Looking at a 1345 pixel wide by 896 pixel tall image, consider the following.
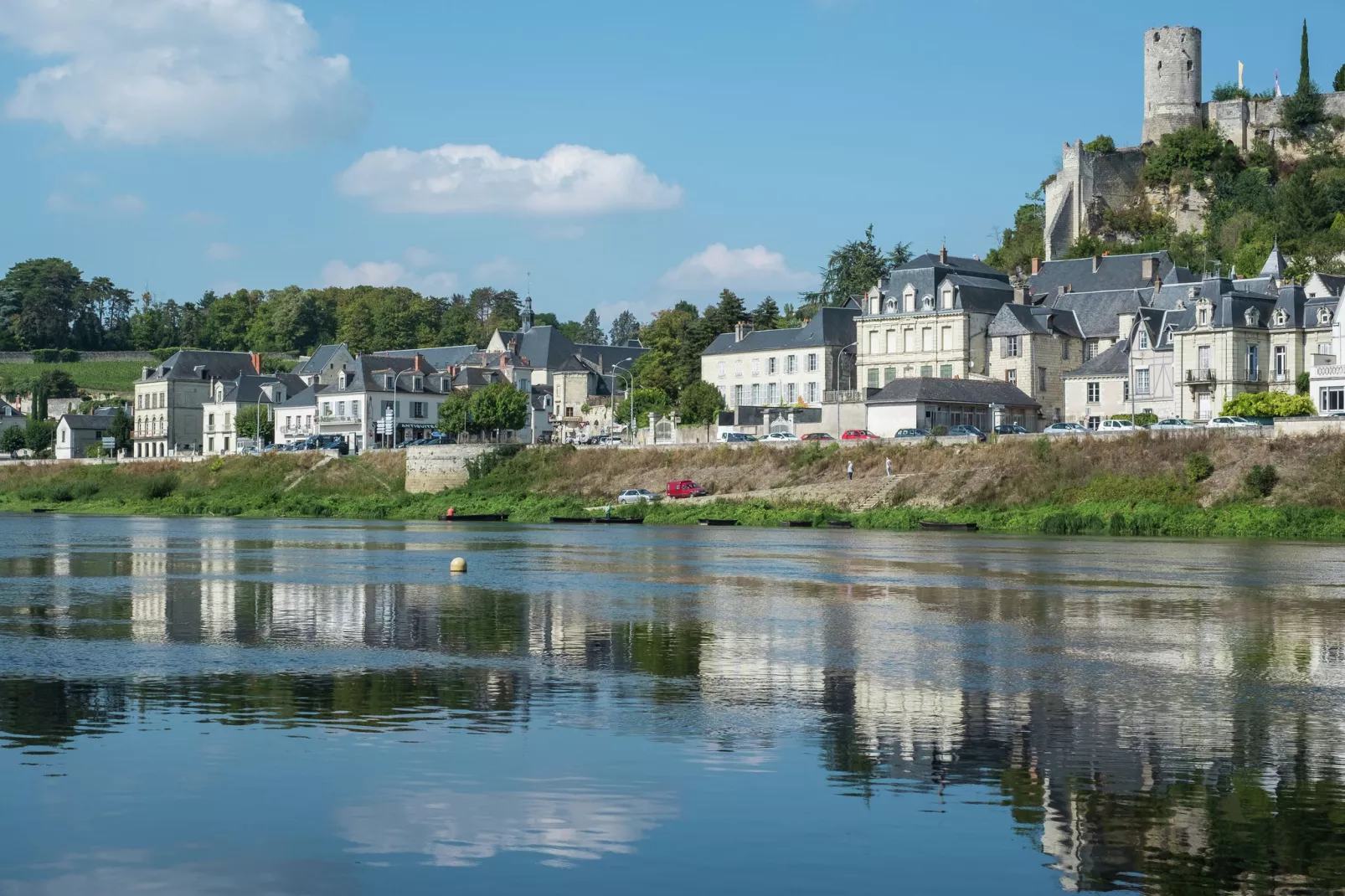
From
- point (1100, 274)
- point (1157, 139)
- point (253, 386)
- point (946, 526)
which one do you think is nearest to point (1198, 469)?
point (946, 526)

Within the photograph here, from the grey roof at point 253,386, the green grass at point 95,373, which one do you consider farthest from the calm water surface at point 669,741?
the green grass at point 95,373

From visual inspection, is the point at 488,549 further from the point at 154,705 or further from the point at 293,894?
the point at 293,894

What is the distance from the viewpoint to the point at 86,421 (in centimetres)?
14088

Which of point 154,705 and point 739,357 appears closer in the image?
point 154,705

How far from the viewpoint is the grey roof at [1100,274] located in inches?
3725

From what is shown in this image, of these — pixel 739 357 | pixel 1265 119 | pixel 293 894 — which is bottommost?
pixel 293 894

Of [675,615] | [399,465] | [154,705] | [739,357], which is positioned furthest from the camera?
[739,357]

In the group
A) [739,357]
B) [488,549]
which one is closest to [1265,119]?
[739,357]

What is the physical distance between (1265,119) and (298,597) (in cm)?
9875

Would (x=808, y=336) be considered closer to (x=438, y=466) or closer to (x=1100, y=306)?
(x=1100, y=306)

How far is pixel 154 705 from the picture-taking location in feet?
61.9

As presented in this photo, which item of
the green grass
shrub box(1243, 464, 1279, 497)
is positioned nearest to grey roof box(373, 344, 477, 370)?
the green grass

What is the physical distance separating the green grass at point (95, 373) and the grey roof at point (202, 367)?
31.4m

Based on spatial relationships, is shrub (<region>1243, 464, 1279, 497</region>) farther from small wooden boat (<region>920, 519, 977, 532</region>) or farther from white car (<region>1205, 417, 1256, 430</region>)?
small wooden boat (<region>920, 519, 977, 532</region>)
